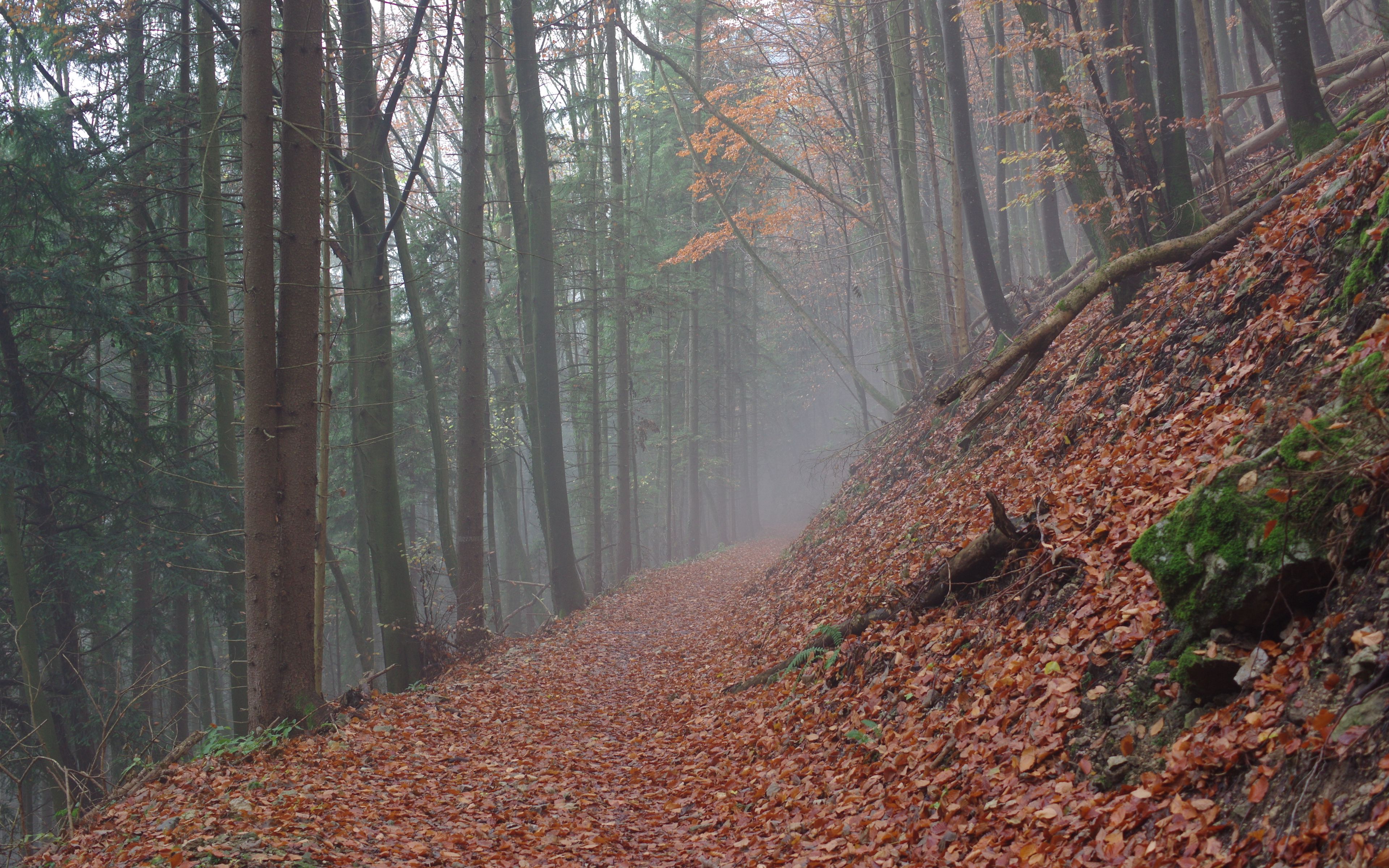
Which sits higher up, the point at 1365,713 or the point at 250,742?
the point at 1365,713

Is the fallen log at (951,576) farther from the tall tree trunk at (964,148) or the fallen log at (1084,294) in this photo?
the tall tree trunk at (964,148)

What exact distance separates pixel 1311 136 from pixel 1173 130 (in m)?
1.20

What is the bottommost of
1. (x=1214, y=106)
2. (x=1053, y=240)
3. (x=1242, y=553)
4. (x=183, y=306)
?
(x=1242, y=553)

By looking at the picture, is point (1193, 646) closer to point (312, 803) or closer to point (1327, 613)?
point (1327, 613)

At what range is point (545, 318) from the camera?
15.9 m

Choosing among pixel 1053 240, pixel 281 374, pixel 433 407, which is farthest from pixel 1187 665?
pixel 1053 240

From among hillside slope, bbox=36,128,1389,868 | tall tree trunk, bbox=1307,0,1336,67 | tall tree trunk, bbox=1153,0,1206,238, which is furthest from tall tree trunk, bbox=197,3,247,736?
tall tree trunk, bbox=1307,0,1336,67

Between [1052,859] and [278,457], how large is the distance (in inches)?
252

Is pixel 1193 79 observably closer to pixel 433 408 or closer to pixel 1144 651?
pixel 1144 651

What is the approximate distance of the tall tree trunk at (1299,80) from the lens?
25.2ft

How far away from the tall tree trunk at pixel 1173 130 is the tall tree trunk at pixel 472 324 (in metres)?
9.32

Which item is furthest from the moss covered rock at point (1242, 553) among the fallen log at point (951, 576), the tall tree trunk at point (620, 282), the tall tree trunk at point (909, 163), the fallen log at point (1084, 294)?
the tall tree trunk at point (620, 282)

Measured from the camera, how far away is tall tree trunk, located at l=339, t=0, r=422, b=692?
34.2ft

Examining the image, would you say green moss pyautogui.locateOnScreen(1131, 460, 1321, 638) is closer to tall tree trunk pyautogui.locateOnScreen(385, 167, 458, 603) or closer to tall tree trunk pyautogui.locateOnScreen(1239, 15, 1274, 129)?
tall tree trunk pyautogui.locateOnScreen(1239, 15, 1274, 129)
